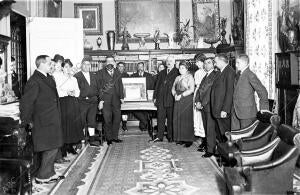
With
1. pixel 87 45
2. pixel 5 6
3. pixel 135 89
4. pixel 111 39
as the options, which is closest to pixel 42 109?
pixel 5 6

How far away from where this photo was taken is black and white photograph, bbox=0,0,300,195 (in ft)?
15.3

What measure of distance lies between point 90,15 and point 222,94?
21.9 ft

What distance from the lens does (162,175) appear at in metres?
5.80

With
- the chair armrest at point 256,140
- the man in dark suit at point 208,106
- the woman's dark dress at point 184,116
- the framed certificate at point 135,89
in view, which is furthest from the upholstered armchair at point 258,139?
the framed certificate at point 135,89

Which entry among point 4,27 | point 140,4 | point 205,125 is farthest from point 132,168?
point 140,4

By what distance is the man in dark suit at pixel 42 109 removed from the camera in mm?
5008

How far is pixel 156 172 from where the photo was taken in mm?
5984

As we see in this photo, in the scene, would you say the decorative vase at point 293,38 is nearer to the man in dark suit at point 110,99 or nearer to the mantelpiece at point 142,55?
the man in dark suit at point 110,99

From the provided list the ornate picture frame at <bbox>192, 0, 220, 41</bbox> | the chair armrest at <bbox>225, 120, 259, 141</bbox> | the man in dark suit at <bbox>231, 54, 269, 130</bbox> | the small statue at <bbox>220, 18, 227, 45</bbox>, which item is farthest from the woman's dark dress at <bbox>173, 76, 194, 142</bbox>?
the ornate picture frame at <bbox>192, 0, 220, 41</bbox>

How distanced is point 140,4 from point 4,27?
242 inches

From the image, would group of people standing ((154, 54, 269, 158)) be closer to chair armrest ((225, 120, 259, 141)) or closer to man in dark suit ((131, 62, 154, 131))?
chair armrest ((225, 120, 259, 141))

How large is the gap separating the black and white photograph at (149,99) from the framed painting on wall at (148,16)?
3cm

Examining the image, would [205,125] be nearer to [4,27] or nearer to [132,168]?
[132,168]

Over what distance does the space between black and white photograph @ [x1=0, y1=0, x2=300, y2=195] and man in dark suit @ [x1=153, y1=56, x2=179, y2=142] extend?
0.02 m
